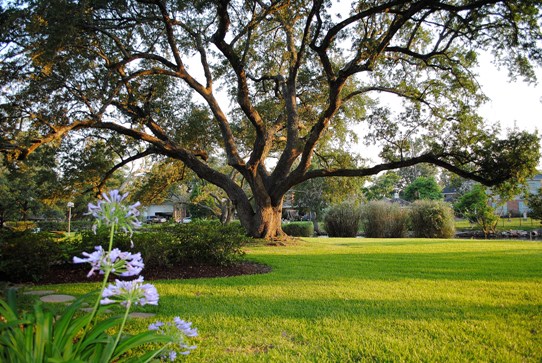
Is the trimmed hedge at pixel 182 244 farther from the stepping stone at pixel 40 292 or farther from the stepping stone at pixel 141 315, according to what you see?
the stepping stone at pixel 141 315

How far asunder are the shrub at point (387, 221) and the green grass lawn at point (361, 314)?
13.5 m

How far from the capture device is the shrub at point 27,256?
543cm

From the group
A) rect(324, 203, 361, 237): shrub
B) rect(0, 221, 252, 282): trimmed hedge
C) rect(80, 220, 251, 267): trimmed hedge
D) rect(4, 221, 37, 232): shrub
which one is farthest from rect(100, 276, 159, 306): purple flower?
rect(324, 203, 361, 237): shrub

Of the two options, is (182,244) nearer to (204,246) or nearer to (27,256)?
(204,246)

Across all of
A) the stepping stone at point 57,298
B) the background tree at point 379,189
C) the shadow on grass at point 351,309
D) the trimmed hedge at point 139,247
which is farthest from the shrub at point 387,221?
the stepping stone at point 57,298

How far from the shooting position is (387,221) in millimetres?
20031

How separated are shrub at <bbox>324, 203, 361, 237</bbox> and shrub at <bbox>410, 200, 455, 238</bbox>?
124 inches

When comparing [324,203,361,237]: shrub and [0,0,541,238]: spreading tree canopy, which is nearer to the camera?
[0,0,541,238]: spreading tree canopy

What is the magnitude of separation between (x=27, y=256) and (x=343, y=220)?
17.9 meters

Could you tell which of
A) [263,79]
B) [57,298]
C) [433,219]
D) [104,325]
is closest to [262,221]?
[263,79]

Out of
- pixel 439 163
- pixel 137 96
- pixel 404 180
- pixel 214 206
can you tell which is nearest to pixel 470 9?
Answer: pixel 439 163

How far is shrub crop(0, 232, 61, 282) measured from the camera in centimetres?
543

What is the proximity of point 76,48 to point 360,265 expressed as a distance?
816 cm

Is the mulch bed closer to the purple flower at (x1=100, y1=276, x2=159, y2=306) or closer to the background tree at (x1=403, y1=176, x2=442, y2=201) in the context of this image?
the purple flower at (x1=100, y1=276, x2=159, y2=306)
